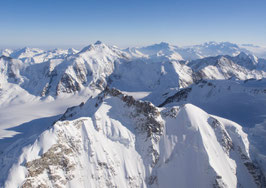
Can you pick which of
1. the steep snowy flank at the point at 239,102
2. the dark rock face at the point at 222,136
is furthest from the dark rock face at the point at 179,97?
the dark rock face at the point at 222,136

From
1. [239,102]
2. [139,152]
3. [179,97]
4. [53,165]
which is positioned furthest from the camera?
[179,97]

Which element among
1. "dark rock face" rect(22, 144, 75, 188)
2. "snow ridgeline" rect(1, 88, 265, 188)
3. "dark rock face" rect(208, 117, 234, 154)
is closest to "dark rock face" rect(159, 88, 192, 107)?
"snow ridgeline" rect(1, 88, 265, 188)

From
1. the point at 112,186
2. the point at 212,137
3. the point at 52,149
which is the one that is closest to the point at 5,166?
the point at 52,149

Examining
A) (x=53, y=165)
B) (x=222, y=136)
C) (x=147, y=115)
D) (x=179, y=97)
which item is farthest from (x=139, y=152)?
(x=179, y=97)

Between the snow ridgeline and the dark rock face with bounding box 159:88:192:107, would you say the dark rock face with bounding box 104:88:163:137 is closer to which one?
the snow ridgeline

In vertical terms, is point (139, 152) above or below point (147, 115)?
below

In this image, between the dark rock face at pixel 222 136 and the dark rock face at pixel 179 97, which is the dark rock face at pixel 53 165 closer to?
the dark rock face at pixel 222 136

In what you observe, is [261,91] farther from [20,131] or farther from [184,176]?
[20,131]

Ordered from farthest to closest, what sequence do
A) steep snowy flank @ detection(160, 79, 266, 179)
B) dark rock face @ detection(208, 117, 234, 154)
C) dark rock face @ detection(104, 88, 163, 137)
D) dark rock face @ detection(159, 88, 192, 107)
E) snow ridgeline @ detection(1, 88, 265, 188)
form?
1. dark rock face @ detection(159, 88, 192, 107)
2. steep snowy flank @ detection(160, 79, 266, 179)
3. dark rock face @ detection(104, 88, 163, 137)
4. dark rock face @ detection(208, 117, 234, 154)
5. snow ridgeline @ detection(1, 88, 265, 188)

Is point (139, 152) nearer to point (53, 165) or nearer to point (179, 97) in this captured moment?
point (53, 165)
